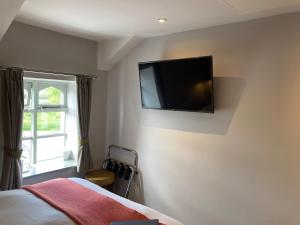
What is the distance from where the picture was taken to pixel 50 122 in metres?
3.28

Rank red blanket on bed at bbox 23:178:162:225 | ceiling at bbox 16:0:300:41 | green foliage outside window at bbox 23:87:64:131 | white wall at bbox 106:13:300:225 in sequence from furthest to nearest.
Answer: green foliage outside window at bbox 23:87:64:131 → white wall at bbox 106:13:300:225 → ceiling at bbox 16:0:300:41 → red blanket on bed at bbox 23:178:162:225

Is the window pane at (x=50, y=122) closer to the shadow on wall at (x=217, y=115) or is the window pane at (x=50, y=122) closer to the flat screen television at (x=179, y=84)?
the flat screen television at (x=179, y=84)

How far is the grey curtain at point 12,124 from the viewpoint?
8.30ft

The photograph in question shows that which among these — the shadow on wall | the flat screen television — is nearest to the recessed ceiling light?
the flat screen television

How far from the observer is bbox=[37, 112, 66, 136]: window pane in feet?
10.4

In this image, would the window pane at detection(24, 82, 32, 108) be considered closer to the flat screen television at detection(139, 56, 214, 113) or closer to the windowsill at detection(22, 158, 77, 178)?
the windowsill at detection(22, 158, 77, 178)

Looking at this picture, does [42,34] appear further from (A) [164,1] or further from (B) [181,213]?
(B) [181,213]

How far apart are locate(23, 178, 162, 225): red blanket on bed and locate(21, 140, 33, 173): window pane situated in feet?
2.61

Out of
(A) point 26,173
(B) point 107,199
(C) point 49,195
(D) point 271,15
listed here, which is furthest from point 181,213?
(D) point 271,15

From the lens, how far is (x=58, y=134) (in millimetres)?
3363

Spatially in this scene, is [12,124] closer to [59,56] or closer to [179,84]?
[59,56]

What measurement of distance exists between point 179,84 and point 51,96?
1687mm

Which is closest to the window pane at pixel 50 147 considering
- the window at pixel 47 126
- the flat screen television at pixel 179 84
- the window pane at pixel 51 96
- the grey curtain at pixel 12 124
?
the window at pixel 47 126

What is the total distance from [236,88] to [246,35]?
0.49 metres
